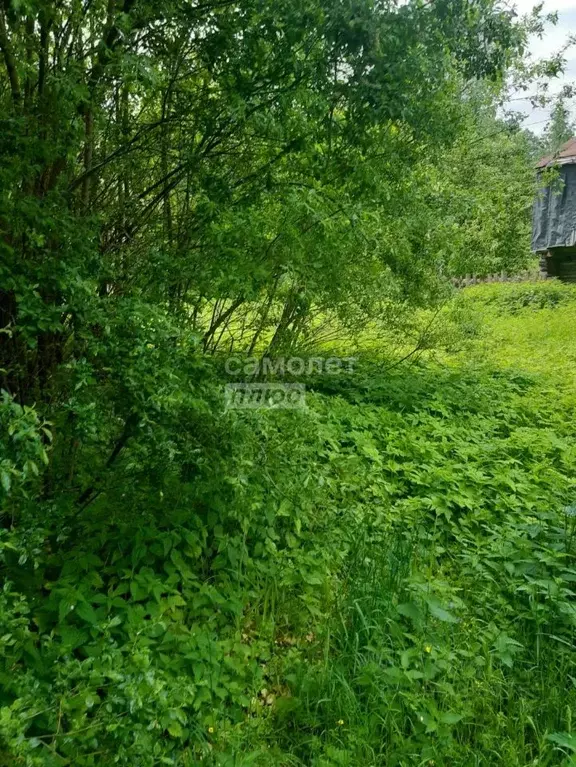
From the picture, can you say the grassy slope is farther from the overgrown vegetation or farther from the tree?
the tree

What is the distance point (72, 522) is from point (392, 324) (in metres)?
4.26

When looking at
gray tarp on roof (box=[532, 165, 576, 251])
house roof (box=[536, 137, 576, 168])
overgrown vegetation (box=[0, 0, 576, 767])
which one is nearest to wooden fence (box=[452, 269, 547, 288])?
gray tarp on roof (box=[532, 165, 576, 251])

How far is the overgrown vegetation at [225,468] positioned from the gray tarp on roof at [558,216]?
40.0 feet

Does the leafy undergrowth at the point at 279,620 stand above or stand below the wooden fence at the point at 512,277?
below

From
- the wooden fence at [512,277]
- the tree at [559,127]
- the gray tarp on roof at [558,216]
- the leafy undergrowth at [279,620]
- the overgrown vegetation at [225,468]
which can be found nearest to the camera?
the leafy undergrowth at [279,620]

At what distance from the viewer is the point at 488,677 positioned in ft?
7.38

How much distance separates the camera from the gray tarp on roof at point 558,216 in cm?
1407

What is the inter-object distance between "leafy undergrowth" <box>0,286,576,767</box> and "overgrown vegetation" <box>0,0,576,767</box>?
0.01 metres

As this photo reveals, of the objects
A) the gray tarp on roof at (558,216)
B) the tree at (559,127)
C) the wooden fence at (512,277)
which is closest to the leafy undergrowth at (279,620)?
the tree at (559,127)

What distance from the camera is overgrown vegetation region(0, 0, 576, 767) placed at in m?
1.92

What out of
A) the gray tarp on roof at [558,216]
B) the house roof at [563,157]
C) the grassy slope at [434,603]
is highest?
the house roof at [563,157]

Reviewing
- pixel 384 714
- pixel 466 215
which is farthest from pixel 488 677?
pixel 466 215


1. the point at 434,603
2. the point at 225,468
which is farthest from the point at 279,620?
the point at 225,468

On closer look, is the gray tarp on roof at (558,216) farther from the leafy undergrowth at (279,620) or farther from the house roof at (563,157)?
the leafy undergrowth at (279,620)
